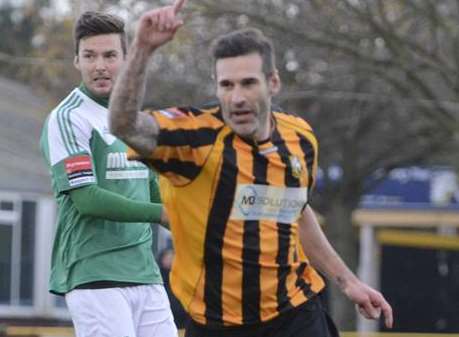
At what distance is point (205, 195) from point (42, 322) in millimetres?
21582

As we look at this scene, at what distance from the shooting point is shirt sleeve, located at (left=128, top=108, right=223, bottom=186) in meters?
5.96

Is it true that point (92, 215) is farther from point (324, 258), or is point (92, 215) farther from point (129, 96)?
point (129, 96)

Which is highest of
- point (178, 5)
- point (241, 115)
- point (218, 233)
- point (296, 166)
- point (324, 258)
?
point (178, 5)

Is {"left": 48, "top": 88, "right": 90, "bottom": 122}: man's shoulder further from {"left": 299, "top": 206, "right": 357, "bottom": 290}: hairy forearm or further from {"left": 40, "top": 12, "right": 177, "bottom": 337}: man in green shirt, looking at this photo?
{"left": 299, "top": 206, "right": 357, "bottom": 290}: hairy forearm

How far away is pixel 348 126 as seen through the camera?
2659cm

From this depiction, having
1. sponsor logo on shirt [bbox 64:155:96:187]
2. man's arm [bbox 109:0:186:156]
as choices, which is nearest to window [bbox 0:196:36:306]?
sponsor logo on shirt [bbox 64:155:96:187]

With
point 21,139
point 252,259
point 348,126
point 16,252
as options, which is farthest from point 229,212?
point 21,139

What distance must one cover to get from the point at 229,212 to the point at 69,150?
1.26 meters

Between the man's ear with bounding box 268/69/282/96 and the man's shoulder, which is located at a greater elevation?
the man's ear with bounding box 268/69/282/96

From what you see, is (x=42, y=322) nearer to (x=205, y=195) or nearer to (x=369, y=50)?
(x=369, y=50)

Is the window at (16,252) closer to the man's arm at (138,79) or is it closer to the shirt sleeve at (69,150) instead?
the shirt sleeve at (69,150)

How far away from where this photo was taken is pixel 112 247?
723 centimetres

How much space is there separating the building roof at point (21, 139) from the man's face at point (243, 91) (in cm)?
2233

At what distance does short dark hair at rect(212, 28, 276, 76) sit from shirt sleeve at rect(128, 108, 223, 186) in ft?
0.79
